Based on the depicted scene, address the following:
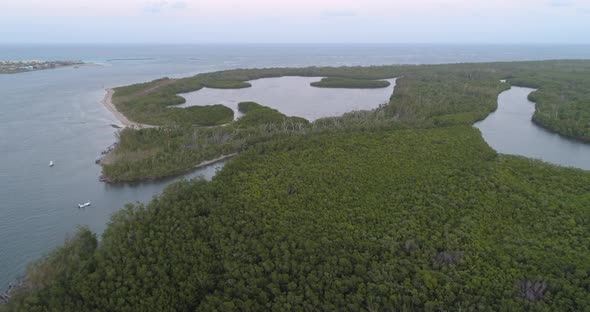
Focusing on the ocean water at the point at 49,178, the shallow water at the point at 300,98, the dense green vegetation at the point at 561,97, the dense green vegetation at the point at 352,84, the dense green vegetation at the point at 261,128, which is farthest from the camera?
the dense green vegetation at the point at 352,84

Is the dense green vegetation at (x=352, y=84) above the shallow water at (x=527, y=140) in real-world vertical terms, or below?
above

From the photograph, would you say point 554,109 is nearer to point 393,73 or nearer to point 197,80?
point 393,73

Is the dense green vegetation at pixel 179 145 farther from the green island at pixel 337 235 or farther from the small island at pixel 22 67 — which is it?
the small island at pixel 22 67

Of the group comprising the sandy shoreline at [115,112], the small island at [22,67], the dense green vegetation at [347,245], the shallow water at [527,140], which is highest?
the small island at [22,67]

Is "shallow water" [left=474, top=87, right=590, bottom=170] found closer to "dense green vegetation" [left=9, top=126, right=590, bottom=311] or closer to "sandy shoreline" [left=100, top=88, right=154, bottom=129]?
"dense green vegetation" [left=9, top=126, right=590, bottom=311]

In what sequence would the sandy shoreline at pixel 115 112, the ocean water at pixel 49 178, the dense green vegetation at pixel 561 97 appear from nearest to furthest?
1. the ocean water at pixel 49 178
2. the dense green vegetation at pixel 561 97
3. the sandy shoreline at pixel 115 112

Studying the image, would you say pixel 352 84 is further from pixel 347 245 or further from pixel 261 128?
pixel 347 245

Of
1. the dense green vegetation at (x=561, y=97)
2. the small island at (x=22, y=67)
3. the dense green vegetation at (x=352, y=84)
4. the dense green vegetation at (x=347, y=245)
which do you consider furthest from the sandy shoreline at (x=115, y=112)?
the dense green vegetation at (x=561, y=97)
